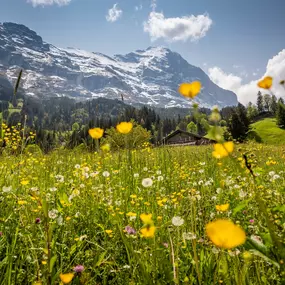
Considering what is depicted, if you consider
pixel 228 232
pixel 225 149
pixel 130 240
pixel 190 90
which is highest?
pixel 190 90

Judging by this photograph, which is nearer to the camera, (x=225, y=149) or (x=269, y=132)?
(x=225, y=149)

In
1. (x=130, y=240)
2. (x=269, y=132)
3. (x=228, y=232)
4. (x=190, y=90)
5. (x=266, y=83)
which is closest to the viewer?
(x=228, y=232)

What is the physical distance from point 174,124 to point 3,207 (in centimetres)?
12556

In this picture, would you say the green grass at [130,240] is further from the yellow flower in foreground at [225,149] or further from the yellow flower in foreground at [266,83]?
the yellow flower in foreground at [266,83]

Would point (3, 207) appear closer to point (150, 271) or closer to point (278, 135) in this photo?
point (150, 271)

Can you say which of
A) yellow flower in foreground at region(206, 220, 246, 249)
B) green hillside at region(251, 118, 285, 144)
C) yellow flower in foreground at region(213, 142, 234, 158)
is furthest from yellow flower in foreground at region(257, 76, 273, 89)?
green hillside at region(251, 118, 285, 144)

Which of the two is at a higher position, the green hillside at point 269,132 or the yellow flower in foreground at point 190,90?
the green hillside at point 269,132

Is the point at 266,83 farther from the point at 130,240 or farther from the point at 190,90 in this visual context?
the point at 130,240

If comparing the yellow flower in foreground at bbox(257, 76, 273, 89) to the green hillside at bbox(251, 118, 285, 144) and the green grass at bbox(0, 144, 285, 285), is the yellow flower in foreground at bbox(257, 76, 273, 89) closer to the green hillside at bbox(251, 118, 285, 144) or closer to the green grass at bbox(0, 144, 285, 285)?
the green grass at bbox(0, 144, 285, 285)

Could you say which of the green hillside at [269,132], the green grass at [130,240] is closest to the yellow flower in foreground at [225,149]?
the green grass at [130,240]

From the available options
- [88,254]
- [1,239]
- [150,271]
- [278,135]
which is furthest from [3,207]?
[278,135]

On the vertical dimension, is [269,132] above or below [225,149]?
above

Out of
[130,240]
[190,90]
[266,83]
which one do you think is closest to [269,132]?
[130,240]

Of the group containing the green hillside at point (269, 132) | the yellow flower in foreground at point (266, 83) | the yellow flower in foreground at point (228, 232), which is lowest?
the yellow flower in foreground at point (228, 232)
